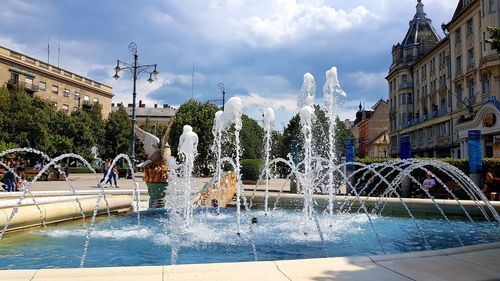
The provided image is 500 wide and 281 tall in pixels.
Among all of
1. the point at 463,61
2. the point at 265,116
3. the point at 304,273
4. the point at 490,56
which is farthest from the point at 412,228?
the point at 463,61

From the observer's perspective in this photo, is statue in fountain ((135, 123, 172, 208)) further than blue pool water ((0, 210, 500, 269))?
Yes

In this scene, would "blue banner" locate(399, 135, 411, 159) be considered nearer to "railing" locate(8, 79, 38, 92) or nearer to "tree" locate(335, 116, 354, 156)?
"tree" locate(335, 116, 354, 156)

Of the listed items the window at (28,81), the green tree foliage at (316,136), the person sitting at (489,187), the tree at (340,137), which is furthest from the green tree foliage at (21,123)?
the person sitting at (489,187)

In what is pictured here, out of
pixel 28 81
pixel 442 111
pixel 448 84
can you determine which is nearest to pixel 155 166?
pixel 448 84

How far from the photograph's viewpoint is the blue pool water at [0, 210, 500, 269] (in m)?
→ 6.17

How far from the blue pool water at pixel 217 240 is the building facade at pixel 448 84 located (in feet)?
58.8

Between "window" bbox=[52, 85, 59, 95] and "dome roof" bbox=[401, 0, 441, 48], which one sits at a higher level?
"dome roof" bbox=[401, 0, 441, 48]

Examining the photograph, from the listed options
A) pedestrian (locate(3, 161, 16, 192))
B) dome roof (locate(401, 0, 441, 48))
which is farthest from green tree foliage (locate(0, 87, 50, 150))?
dome roof (locate(401, 0, 441, 48))

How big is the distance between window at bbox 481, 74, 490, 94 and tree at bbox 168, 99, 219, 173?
92.8ft

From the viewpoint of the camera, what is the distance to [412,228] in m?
9.54

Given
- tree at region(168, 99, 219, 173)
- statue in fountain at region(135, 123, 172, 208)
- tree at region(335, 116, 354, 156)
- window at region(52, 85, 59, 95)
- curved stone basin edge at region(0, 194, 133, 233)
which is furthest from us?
window at region(52, 85, 59, 95)

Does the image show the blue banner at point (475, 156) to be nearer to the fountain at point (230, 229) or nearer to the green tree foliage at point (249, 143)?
the fountain at point (230, 229)

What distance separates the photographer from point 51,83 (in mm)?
63469

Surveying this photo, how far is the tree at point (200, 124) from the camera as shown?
50438 mm
